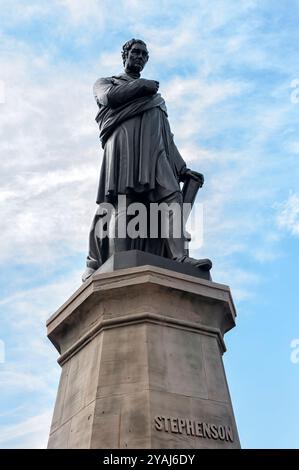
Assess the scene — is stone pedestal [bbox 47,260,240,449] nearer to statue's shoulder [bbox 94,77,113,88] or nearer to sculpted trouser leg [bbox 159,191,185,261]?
sculpted trouser leg [bbox 159,191,185,261]

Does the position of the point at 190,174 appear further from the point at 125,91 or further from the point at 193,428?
the point at 193,428

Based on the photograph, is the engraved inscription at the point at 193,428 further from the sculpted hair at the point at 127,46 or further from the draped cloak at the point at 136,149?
the sculpted hair at the point at 127,46

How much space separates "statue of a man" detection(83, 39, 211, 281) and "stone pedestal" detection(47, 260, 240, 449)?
110 cm

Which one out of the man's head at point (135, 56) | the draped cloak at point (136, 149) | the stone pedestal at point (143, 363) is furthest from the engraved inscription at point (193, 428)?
the man's head at point (135, 56)

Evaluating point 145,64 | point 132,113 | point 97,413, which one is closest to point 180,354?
point 97,413

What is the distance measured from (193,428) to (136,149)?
5353 mm

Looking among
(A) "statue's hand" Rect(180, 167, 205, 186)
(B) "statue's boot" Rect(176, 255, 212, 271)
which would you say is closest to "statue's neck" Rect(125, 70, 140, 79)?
(A) "statue's hand" Rect(180, 167, 205, 186)

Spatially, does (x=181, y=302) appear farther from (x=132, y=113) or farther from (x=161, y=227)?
(x=132, y=113)

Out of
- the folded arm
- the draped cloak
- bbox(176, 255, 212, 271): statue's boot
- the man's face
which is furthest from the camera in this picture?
the man's face

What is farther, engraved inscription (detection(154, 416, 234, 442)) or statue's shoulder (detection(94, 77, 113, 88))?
statue's shoulder (detection(94, 77, 113, 88))

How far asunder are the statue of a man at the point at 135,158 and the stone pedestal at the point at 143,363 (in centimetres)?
110

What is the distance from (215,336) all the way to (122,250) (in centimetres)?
212

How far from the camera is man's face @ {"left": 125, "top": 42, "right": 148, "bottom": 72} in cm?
1166

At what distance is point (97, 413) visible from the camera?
680 cm
